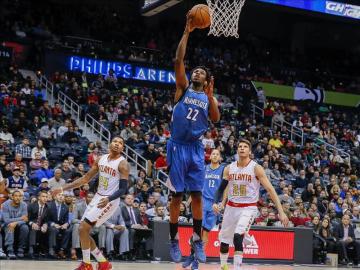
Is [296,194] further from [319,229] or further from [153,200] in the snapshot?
[153,200]

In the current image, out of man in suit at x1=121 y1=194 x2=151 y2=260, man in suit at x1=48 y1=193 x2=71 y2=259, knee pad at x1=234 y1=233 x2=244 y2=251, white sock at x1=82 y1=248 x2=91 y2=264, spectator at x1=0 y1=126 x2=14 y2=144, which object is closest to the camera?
white sock at x1=82 y1=248 x2=91 y2=264

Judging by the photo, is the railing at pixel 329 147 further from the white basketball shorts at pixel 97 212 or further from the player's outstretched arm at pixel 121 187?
the white basketball shorts at pixel 97 212

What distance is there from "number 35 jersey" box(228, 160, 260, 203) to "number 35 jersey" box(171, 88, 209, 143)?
194 cm

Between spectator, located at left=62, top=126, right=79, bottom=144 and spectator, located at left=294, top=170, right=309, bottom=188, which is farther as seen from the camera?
spectator, located at left=294, top=170, right=309, bottom=188

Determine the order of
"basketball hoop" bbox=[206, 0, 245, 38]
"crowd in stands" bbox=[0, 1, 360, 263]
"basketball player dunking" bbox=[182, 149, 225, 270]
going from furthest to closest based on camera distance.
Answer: "basketball hoop" bbox=[206, 0, 245, 38] < "crowd in stands" bbox=[0, 1, 360, 263] < "basketball player dunking" bbox=[182, 149, 225, 270]

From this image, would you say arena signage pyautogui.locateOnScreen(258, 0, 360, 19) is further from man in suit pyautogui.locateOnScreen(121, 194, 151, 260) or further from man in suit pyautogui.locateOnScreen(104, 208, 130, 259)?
man in suit pyautogui.locateOnScreen(104, 208, 130, 259)

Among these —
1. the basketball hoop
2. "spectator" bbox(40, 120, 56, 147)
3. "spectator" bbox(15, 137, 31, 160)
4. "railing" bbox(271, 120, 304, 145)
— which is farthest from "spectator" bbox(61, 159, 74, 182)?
"railing" bbox(271, 120, 304, 145)

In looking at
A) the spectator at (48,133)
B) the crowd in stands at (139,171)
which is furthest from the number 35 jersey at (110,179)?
the spectator at (48,133)

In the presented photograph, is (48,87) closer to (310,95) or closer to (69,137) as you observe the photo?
(69,137)

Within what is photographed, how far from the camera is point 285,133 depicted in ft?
88.5

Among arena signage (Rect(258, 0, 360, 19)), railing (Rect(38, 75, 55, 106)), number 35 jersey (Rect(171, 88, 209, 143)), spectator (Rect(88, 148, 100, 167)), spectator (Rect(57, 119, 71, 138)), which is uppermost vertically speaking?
arena signage (Rect(258, 0, 360, 19))

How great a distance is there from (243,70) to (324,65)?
6561 mm

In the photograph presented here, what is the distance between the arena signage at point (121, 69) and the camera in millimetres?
26684

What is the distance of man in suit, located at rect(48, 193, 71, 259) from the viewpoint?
1462 centimetres
